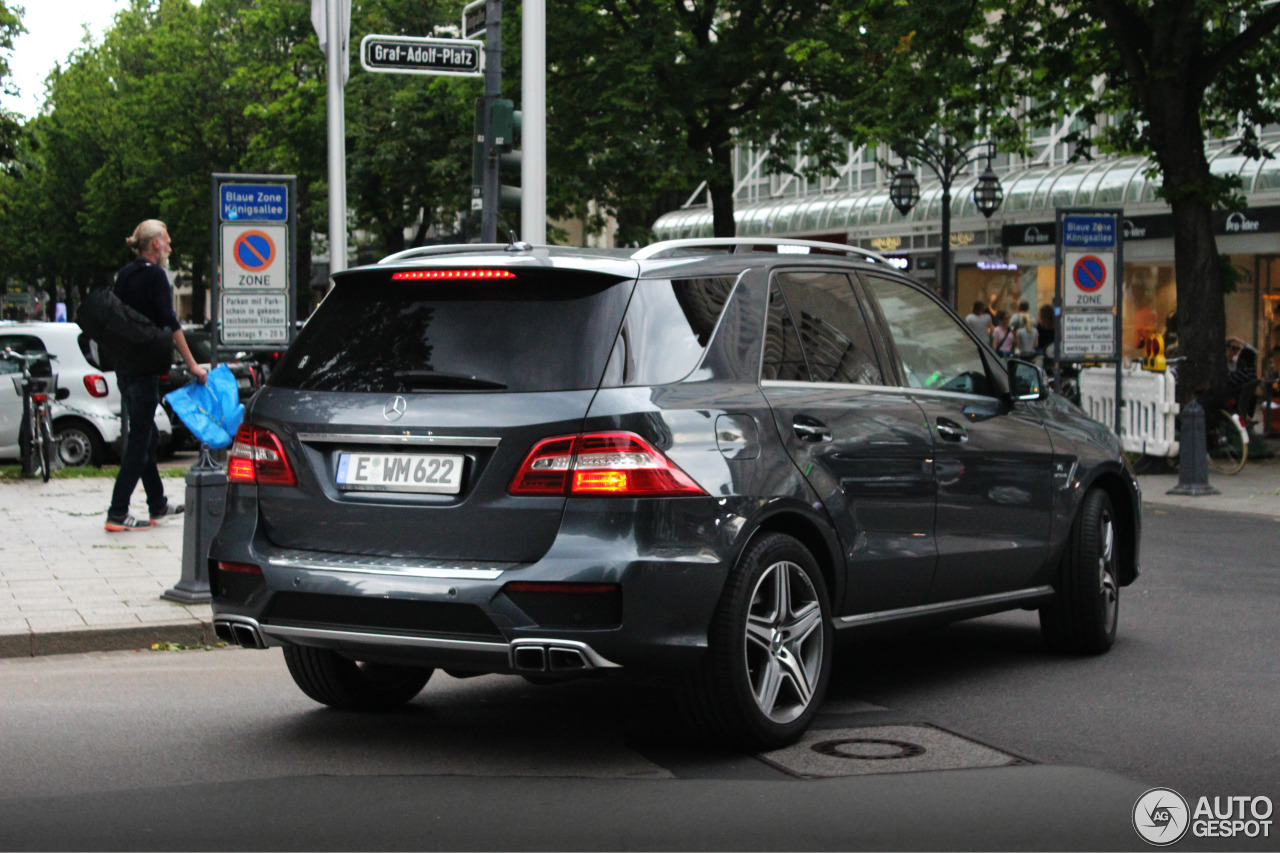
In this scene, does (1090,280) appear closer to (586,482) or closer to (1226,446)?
(1226,446)

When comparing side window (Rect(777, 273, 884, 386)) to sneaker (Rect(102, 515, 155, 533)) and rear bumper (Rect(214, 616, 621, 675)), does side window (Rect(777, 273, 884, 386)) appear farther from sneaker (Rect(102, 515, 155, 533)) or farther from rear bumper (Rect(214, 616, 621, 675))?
sneaker (Rect(102, 515, 155, 533))

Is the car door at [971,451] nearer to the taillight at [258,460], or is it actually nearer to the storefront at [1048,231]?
the taillight at [258,460]

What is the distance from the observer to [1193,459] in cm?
1691

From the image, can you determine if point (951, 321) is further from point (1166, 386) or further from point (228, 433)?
point (1166, 386)

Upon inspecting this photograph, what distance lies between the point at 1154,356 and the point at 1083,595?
44.0 feet

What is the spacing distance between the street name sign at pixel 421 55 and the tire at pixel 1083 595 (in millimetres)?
7447

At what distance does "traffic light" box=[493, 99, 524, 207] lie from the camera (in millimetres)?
13836

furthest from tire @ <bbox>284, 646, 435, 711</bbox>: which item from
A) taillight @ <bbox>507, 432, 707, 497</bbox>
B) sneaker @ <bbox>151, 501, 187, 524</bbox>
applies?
sneaker @ <bbox>151, 501, 187, 524</bbox>

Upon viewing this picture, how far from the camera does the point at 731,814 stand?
16.0 ft

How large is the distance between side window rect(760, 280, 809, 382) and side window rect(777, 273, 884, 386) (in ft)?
0.16

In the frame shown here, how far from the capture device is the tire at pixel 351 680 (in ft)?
21.0

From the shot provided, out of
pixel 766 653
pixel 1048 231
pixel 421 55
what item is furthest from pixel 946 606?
pixel 1048 231

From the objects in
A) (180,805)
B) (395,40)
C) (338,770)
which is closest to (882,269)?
(338,770)

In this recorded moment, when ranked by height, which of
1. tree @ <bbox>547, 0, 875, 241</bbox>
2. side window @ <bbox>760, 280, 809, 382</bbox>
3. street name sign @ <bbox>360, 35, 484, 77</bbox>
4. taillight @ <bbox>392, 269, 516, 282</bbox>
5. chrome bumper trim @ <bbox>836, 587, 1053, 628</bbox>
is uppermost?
tree @ <bbox>547, 0, 875, 241</bbox>
